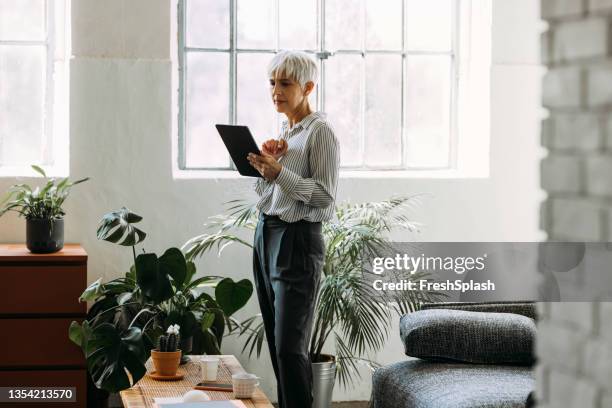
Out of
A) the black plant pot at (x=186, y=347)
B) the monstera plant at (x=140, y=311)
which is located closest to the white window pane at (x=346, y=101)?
the monstera plant at (x=140, y=311)

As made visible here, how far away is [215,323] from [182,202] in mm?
881

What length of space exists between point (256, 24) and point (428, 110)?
3.95 ft

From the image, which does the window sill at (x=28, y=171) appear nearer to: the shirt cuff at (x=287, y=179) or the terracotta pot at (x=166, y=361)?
the terracotta pot at (x=166, y=361)

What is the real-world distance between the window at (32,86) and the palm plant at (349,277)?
1.05 meters

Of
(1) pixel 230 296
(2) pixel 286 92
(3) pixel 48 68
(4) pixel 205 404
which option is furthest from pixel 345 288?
(3) pixel 48 68

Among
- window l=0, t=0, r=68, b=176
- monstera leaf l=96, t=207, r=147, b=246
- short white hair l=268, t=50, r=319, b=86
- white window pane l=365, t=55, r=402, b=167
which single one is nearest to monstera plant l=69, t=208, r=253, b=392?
monstera leaf l=96, t=207, r=147, b=246

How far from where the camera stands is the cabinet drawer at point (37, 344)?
4391 mm

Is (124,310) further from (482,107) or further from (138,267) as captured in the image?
(482,107)

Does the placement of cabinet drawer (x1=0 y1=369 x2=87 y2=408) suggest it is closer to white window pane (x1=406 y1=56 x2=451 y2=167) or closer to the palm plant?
the palm plant

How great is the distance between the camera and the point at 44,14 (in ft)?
17.0

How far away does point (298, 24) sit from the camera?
214 inches

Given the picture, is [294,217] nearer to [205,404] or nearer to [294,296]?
[294,296]

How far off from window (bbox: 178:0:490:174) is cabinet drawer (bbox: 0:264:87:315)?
46.7 inches

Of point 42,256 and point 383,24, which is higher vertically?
point 383,24
